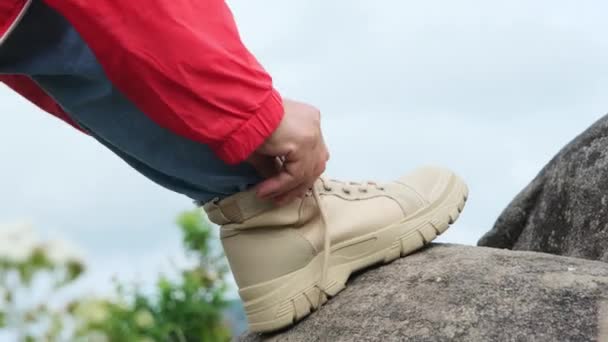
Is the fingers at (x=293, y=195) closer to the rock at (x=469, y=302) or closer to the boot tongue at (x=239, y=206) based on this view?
the boot tongue at (x=239, y=206)

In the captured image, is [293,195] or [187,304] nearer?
[293,195]

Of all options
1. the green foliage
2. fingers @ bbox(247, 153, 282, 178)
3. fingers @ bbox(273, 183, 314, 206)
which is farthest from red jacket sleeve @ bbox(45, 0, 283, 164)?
the green foliage

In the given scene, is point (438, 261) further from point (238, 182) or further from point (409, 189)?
point (238, 182)

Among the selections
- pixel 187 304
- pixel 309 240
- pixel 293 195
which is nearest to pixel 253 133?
pixel 293 195

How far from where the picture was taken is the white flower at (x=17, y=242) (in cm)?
271

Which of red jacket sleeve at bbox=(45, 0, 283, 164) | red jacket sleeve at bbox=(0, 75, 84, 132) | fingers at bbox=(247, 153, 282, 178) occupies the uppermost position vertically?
red jacket sleeve at bbox=(45, 0, 283, 164)

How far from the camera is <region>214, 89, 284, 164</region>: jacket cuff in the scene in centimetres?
211

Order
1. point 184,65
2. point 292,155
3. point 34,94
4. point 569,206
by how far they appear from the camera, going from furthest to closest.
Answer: point 569,206 < point 34,94 < point 292,155 < point 184,65

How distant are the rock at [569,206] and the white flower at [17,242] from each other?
5.60ft

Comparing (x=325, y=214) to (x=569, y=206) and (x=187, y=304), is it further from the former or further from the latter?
(x=187, y=304)

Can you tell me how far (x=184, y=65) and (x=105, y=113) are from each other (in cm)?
32

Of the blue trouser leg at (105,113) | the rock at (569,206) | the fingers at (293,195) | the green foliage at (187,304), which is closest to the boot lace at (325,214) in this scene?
the fingers at (293,195)

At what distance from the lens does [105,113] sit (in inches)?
89.3

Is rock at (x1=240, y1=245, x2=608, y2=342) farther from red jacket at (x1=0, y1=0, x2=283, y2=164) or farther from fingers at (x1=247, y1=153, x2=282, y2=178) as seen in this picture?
red jacket at (x1=0, y1=0, x2=283, y2=164)
